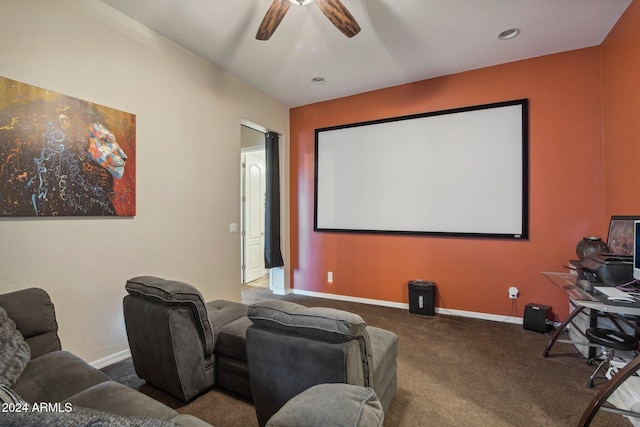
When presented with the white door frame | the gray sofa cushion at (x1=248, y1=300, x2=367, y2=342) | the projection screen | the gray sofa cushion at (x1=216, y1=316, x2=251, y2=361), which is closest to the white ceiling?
the projection screen

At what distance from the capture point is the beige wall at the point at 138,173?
2.01 meters

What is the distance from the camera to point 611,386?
1.48 m

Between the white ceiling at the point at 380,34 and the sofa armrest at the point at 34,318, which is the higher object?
the white ceiling at the point at 380,34

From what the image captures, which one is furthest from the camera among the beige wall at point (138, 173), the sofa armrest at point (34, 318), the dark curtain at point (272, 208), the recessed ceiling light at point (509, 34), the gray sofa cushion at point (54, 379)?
the dark curtain at point (272, 208)

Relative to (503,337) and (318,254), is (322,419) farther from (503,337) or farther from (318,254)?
(318,254)

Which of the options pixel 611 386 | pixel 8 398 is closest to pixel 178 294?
pixel 8 398

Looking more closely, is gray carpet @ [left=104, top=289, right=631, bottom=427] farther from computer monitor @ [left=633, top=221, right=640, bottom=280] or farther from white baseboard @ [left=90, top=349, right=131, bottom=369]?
computer monitor @ [left=633, top=221, right=640, bottom=280]

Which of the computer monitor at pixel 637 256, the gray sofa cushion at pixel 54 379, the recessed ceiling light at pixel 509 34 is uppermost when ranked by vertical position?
the recessed ceiling light at pixel 509 34

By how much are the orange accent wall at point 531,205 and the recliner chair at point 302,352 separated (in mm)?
2449

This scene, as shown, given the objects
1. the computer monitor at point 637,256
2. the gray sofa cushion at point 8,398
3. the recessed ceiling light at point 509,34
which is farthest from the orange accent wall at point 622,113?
the gray sofa cushion at point 8,398

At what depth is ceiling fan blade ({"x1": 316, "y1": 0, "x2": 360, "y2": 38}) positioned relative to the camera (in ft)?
6.84

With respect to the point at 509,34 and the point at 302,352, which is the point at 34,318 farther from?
the point at 509,34

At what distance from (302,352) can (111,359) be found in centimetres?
206

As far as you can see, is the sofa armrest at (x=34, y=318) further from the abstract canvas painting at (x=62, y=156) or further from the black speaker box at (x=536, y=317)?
the black speaker box at (x=536, y=317)
